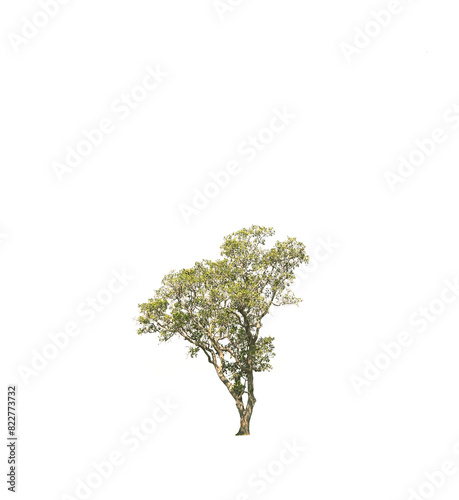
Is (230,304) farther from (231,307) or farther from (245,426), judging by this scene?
(245,426)

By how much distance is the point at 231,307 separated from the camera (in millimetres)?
31547

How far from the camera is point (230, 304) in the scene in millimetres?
31516

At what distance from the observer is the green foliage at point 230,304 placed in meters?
31.7

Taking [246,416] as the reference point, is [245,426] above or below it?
below

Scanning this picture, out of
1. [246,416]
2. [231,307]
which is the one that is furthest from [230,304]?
[246,416]

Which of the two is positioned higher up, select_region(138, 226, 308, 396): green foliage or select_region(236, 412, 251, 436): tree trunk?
select_region(138, 226, 308, 396): green foliage

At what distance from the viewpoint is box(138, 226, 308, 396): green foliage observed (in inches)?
1249

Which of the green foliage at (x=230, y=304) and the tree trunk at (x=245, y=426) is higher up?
the green foliage at (x=230, y=304)

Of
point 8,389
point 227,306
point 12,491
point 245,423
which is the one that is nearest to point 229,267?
point 227,306

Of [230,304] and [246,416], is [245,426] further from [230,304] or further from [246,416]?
[230,304]

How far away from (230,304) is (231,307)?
19cm

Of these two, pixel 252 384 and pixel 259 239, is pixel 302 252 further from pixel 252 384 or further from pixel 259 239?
pixel 252 384

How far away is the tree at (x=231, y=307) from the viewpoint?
31.7m

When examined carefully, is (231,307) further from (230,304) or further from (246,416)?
(246,416)
